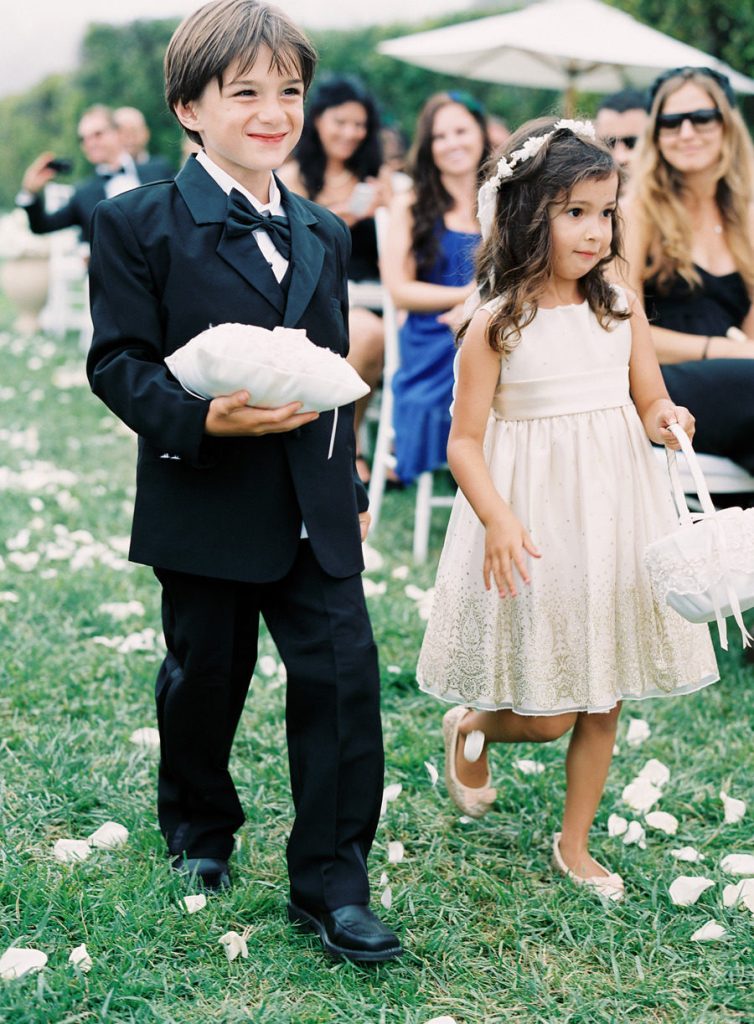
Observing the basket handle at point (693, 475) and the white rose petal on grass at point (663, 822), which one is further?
the white rose petal on grass at point (663, 822)

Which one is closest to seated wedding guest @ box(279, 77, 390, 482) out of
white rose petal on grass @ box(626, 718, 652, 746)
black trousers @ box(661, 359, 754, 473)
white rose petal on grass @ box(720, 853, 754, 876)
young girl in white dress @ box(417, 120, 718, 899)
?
black trousers @ box(661, 359, 754, 473)

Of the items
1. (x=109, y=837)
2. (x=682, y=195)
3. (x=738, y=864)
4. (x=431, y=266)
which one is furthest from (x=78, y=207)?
(x=738, y=864)

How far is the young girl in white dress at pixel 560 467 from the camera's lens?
8.34ft

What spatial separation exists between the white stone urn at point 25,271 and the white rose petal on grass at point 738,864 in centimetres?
1233

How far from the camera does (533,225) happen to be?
8.32 feet

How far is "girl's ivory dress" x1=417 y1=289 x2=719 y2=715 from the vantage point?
2.59m

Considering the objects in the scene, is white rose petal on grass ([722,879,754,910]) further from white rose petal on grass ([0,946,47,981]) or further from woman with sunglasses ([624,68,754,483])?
woman with sunglasses ([624,68,754,483])

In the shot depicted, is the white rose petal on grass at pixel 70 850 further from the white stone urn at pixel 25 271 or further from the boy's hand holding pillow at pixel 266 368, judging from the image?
the white stone urn at pixel 25 271

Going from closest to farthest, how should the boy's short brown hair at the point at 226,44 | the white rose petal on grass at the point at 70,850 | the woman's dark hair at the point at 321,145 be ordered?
the boy's short brown hair at the point at 226,44
the white rose petal on grass at the point at 70,850
the woman's dark hair at the point at 321,145

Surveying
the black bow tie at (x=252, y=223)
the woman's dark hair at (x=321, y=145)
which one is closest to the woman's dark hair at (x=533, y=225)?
the black bow tie at (x=252, y=223)

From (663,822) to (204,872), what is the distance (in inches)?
42.4

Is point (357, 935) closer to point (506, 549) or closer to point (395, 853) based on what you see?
point (395, 853)

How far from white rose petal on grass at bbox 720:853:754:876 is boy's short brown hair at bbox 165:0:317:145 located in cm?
185

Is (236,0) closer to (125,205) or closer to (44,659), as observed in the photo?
(125,205)
